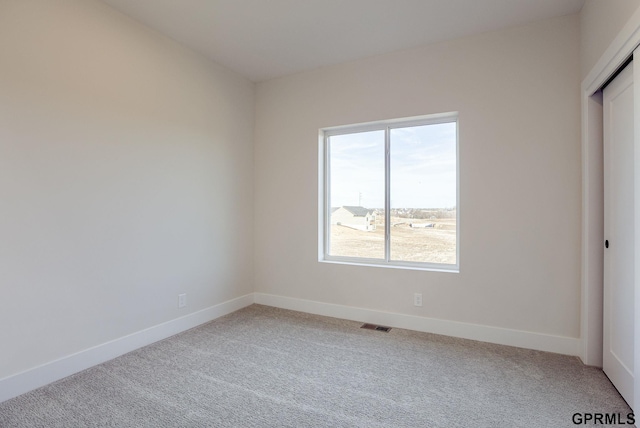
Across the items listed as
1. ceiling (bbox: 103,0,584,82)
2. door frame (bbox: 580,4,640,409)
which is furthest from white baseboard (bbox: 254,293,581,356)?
ceiling (bbox: 103,0,584,82)

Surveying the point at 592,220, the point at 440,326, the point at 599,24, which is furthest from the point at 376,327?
the point at 599,24

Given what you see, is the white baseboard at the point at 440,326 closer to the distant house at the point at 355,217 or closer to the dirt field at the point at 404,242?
the dirt field at the point at 404,242

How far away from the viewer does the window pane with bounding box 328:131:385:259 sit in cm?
364

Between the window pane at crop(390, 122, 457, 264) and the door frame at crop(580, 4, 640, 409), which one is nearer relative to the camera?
the door frame at crop(580, 4, 640, 409)

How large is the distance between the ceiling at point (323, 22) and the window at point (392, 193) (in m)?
0.79

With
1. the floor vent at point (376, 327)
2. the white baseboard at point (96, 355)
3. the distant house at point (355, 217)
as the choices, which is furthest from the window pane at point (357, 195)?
the white baseboard at point (96, 355)

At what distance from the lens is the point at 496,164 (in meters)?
2.92

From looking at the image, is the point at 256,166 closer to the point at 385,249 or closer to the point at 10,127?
the point at 385,249

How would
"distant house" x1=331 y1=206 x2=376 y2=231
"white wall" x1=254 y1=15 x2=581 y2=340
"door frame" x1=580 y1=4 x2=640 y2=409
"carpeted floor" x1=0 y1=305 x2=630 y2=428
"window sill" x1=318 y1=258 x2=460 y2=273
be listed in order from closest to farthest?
"carpeted floor" x1=0 y1=305 x2=630 y2=428 → "door frame" x1=580 y1=4 x2=640 y2=409 → "white wall" x1=254 y1=15 x2=581 y2=340 → "window sill" x1=318 y1=258 x2=460 y2=273 → "distant house" x1=331 y1=206 x2=376 y2=231

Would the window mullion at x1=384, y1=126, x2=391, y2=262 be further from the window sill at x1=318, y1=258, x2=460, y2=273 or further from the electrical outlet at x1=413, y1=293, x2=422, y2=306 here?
the electrical outlet at x1=413, y1=293, x2=422, y2=306

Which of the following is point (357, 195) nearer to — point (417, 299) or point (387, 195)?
point (387, 195)

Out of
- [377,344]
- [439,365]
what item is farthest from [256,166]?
[439,365]

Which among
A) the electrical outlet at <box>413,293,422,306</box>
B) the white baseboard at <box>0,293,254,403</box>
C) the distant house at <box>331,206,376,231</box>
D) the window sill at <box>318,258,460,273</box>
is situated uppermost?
the distant house at <box>331,206,376,231</box>

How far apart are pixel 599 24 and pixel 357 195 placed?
239 cm
